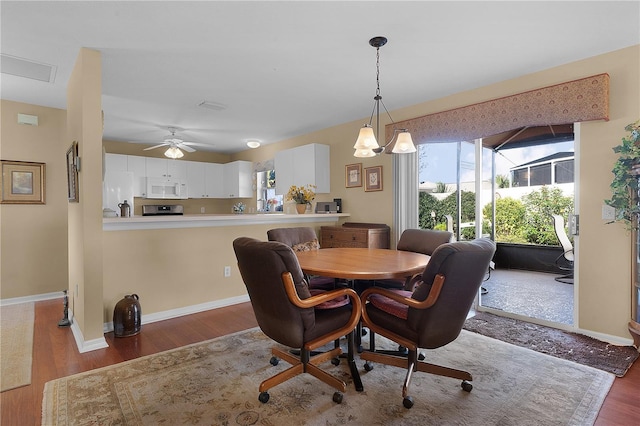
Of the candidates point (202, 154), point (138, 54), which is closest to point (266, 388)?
point (138, 54)

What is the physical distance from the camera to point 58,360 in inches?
95.2

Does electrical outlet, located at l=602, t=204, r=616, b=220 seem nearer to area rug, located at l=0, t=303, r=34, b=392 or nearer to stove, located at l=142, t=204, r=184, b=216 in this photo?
area rug, located at l=0, t=303, r=34, b=392

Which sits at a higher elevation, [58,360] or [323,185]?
[323,185]

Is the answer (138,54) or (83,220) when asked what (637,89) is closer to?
(138,54)

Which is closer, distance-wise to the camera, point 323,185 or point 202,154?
point 323,185

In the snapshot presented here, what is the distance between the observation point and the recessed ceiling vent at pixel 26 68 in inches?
111

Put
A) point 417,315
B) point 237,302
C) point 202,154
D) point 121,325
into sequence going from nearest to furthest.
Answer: point 417,315, point 121,325, point 237,302, point 202,154

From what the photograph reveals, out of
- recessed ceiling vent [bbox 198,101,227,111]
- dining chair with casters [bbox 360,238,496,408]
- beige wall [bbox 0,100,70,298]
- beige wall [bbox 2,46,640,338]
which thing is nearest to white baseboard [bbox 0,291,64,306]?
beige wall [bbox 0,100,70,298]

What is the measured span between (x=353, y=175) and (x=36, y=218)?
4.19m

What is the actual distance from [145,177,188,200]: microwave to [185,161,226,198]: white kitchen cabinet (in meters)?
0.18

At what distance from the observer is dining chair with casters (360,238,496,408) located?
1717mm

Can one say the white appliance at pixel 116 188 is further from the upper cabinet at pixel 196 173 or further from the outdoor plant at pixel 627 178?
the outdoor plant at pixel 627 178

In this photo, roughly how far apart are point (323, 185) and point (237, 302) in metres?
2.28

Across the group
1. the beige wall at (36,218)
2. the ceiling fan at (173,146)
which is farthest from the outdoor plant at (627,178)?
the beige wall at (36,218)
